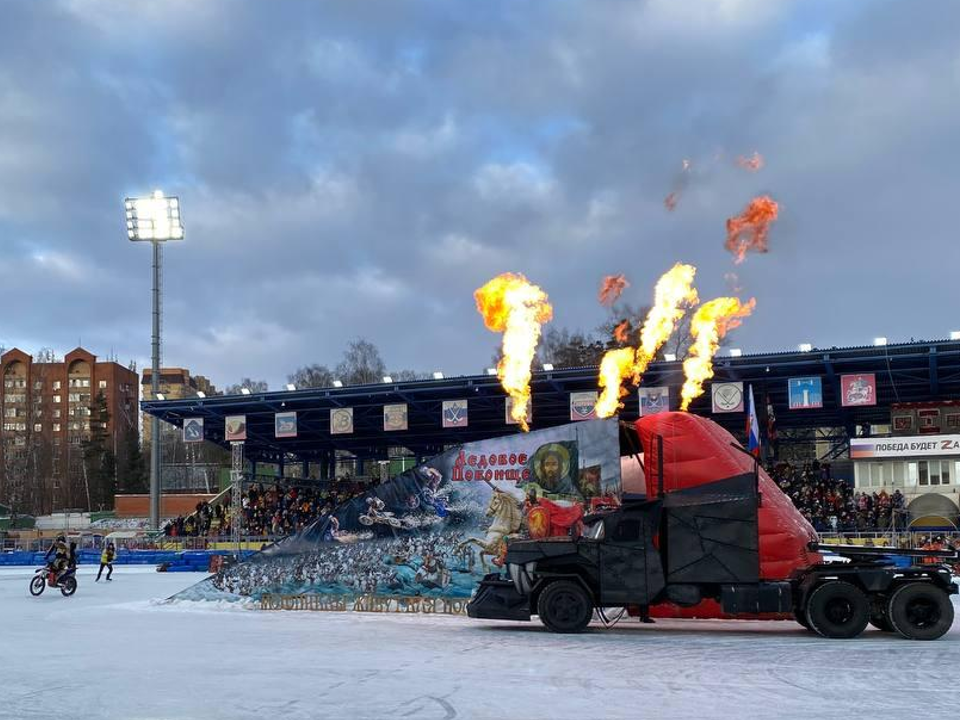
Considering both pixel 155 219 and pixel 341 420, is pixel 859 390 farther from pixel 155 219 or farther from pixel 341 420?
pixel 155 219

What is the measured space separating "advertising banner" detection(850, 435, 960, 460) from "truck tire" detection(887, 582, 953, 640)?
28.8 m

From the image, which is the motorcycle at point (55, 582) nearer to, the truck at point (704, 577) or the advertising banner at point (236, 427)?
the truck at point (704, 577)

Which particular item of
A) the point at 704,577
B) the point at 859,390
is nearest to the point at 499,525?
the point at 704,577

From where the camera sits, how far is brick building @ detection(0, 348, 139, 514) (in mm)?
112562

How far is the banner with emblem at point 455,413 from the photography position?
46.9m

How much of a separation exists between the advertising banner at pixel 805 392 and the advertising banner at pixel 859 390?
117cm

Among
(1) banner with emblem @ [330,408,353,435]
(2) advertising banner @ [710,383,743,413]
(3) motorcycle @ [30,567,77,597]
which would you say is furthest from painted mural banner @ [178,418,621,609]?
(1) banner with emblem @ [330,408,353,435]

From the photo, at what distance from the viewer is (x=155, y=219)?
55.6m

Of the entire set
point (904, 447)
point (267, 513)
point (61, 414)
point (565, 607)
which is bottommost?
point (267, 513)

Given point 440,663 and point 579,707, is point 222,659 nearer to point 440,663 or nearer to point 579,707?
point 440,663

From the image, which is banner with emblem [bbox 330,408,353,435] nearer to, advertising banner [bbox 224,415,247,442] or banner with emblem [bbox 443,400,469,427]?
advertising banner [bbox 224,415,247,442]

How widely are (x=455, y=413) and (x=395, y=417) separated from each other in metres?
3.35

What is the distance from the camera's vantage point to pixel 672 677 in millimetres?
11961

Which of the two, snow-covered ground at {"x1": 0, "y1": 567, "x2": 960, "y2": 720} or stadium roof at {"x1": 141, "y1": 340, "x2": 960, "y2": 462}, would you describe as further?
stadium roof at {"x1": 141, "y1": 340, "x2": 960, "y2": 462}
